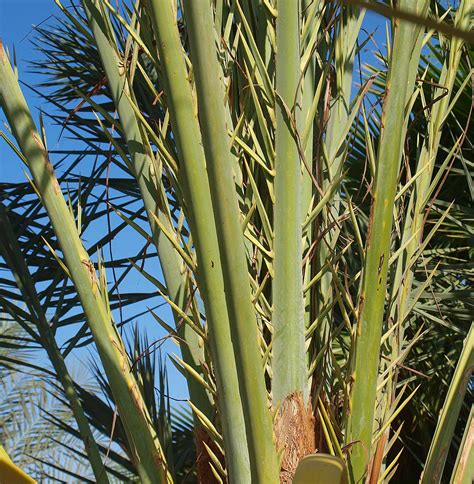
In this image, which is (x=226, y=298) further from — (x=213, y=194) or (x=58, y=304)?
(x=58, y=304)

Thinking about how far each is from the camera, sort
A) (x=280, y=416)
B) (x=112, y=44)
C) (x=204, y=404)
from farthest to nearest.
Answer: (x=112, y=44), (x=204, y=404), (x=280, y=416)

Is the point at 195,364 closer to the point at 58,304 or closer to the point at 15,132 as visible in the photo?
the point at 15,132

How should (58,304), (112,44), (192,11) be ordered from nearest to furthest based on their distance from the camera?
1. (192,11)
2. (112,44)
3. (58,304)

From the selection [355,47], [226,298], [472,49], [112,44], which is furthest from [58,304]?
[472,49]

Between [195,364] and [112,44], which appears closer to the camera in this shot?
[195,364]

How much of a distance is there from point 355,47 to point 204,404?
0.59m

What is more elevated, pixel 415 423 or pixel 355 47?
pixel 355 47

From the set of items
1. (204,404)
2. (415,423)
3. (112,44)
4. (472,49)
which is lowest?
(415,423)

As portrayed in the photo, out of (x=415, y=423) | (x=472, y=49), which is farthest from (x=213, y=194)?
(x=472, y=49)

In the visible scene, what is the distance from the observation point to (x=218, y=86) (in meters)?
0.67

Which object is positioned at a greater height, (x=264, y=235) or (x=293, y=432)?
(x=264, y=235)

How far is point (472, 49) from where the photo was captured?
2402 millimetres

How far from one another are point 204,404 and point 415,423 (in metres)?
1.27

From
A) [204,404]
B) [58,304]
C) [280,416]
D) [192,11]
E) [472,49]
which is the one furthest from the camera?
[472,49]
